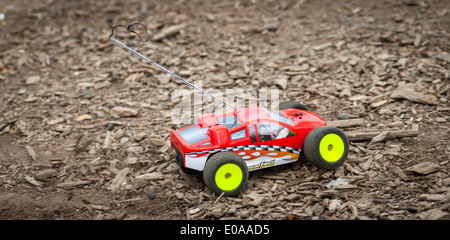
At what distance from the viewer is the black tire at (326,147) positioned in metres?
5.94

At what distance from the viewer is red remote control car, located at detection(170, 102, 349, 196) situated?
5703 millimetres

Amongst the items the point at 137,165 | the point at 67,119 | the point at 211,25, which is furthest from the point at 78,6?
the point at 137,165

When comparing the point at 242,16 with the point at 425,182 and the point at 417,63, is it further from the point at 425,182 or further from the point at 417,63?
the point at 425,182

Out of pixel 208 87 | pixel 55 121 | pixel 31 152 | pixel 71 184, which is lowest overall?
pixel 71 184

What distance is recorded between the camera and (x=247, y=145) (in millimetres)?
5914

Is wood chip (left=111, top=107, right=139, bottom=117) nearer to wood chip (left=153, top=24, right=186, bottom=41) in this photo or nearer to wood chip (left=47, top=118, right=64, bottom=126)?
wood chip (left=47, top=118, right=64, bottom=126)

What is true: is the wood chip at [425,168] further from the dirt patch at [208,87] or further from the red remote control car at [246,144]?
the red remote control car at [246,144]

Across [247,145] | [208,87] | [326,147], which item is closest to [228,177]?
[247,145]

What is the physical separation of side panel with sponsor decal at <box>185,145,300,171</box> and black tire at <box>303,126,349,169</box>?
27cm

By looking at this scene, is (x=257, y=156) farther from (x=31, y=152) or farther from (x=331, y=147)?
(x=31, y=152)

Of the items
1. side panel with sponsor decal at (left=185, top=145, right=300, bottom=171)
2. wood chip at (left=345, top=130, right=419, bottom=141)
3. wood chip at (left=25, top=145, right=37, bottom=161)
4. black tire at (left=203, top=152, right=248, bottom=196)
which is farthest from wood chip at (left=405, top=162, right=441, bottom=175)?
wood chip at (left=25, top=145, right=37, bottom=161)

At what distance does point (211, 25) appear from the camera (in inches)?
439

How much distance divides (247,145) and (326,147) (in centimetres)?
115

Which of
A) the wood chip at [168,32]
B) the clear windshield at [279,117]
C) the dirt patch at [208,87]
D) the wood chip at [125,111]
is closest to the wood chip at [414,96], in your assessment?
the dirt patch at [208,87]
